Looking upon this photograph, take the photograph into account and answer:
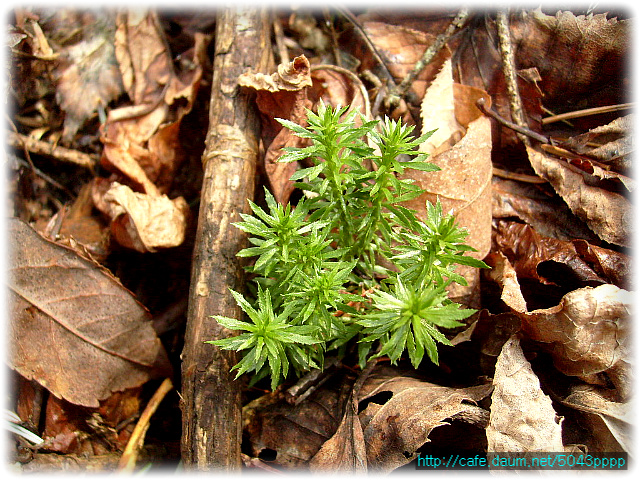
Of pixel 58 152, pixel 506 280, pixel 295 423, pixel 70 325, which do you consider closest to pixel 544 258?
pixel 506 280

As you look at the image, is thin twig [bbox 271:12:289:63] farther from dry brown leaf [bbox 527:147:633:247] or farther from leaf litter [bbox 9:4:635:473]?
dry brown leaf [bbox 527:147:633:247]

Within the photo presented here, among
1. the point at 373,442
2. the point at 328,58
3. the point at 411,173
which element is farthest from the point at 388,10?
the point at 373,442

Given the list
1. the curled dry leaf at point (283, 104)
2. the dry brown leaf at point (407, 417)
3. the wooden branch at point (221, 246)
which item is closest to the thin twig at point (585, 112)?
the curled dry leaf at point (283, 104)

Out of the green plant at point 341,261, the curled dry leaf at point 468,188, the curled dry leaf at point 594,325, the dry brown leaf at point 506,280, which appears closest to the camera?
the green plant at point 341,261

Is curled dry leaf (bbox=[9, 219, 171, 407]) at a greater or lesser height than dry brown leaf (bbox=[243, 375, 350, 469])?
greater

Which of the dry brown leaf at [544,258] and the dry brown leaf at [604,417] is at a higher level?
the dry brown leaf at [544,258]

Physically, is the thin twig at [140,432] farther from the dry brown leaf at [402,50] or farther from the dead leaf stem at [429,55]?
the dry brown leaf at [402,50]

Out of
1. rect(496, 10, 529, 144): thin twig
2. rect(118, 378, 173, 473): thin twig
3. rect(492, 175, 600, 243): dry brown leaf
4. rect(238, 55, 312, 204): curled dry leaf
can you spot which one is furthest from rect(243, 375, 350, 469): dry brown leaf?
rect(496, 10, 529, 144): thin twig
